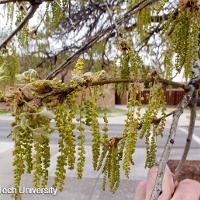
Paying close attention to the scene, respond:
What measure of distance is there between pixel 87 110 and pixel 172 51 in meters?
0.45

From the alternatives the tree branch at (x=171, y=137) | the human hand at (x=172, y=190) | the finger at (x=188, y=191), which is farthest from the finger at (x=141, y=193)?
the tree branch at (x=171, y=137)

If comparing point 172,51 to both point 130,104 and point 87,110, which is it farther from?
point 87,110

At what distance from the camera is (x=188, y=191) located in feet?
3.92

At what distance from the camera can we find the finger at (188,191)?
118 centimetres

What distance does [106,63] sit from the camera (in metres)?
4.01

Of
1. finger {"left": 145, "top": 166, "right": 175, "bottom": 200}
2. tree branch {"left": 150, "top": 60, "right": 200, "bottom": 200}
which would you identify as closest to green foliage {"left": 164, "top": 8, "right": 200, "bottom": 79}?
tree branch {"left": 150, "top": 60, "right": 200, "bottom": 200}

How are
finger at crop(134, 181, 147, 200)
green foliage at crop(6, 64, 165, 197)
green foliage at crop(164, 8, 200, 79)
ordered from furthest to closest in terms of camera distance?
finger at crop(134, 181, 147, 200), green foliage at crop(164, 8, 200, 79), green foliage at crop(6, 64, 165, 197)

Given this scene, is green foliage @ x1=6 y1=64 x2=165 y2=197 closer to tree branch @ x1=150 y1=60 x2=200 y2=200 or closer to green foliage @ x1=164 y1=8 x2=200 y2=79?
tree branch @ x1=150 y1=60 x2=200 y2=200

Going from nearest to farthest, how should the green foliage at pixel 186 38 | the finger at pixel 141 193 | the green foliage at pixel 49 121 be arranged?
the green foliage at pixel 49 121 < the green foliage at pixel 186 38 < the finger at pixel 141 193

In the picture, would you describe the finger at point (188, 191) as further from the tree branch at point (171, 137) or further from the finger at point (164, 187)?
the tree branch at point (171, 137)

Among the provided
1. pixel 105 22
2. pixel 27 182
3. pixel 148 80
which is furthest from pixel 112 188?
pixel 27 182

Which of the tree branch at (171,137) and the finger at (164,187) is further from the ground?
the tree branch at (171,137)

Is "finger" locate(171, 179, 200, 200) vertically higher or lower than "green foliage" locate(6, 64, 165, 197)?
lower

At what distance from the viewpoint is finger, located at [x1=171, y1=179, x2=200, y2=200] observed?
1.18 m
